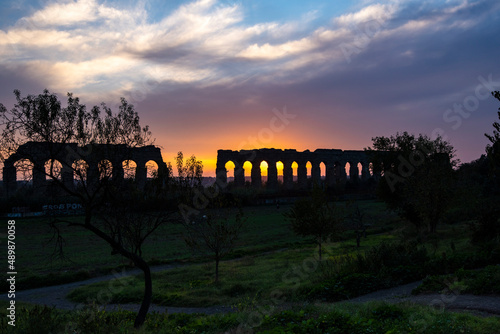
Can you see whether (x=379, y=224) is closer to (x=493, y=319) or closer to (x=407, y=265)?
(x=407, y=265)

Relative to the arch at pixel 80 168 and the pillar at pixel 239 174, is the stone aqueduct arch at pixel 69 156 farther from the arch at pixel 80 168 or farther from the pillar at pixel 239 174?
the pillar at pixel 239 174

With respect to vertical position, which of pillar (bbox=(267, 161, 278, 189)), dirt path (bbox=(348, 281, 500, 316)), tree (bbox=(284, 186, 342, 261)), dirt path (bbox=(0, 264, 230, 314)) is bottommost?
dirt path (bbox=(0, 264, 230, 314))

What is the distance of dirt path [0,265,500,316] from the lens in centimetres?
827

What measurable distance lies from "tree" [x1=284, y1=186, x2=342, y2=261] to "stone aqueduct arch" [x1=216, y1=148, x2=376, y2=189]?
32.8m

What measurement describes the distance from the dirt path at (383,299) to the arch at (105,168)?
2.95 meters

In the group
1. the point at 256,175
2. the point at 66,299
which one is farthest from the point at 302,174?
the point at 66,299

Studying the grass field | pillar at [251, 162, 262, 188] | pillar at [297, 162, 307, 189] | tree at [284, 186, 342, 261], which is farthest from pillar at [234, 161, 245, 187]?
tree at [284, 186, 342, 261]

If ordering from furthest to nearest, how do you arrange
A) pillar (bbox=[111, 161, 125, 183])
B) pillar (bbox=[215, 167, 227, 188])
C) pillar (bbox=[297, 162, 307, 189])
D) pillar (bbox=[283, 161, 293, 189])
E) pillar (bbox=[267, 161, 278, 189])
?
pillar (bbox=[297, 162, 307, 189]) < pillar (bbox=[283, 161, 293, 189]) < pillar (bbox=[267, 161, 278, 189]) < pillar (bbox=[215, 167, 227, 188]) < pillar (bbox=[111, 161, 125, 183])

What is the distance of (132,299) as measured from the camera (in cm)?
1305

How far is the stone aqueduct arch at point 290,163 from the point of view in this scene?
57.5m

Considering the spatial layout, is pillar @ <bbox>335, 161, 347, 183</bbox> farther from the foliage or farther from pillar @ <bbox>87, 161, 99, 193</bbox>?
pillar @ <bbox>87, 161, 99, 193</bbox>

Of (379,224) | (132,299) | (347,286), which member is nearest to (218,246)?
(132,299)

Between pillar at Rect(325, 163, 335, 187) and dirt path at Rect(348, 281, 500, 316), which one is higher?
pillar at Rect(325, 163, 335, 187)

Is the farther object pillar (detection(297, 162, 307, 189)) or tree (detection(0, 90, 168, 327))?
pillar (detection(297, 162, 307, 189))
